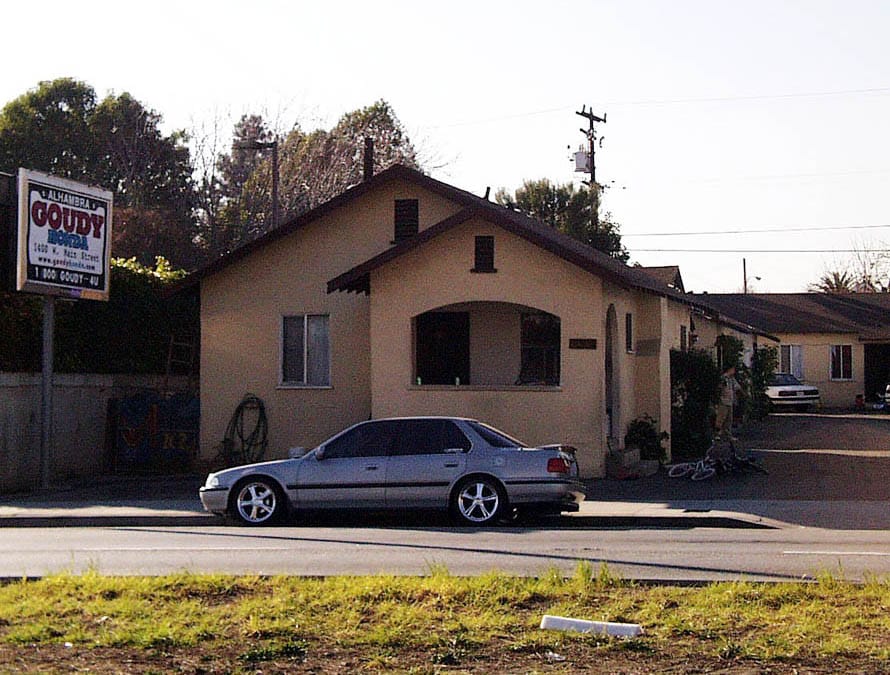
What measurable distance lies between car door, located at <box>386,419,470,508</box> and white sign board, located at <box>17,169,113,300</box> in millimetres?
8863

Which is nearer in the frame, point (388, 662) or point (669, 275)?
point (388, 662)

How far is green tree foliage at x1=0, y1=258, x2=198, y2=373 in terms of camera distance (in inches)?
993

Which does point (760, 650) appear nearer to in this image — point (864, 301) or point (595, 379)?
point (595, 379)

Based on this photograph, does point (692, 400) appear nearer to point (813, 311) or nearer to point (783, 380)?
point (783, 380)

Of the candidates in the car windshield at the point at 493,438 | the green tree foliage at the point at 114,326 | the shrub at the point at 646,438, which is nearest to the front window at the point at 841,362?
the shrub at the point at 646,438

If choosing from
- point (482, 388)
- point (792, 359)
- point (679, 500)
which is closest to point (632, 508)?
point (679, 500)

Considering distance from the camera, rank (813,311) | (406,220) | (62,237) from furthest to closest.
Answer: (813,311) → (406,220) → (62,237)

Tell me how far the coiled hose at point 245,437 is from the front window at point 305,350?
2.44 feet

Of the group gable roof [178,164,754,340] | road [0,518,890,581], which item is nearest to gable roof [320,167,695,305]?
gable roof [178,164,754,340]

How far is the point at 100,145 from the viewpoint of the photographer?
56250mm

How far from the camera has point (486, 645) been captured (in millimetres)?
8773

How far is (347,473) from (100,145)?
41.9 metres

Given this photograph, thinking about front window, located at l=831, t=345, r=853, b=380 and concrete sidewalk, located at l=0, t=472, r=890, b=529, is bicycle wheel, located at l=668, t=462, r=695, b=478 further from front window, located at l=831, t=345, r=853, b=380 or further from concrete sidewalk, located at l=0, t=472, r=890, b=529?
front window, located at l=831, t=345, r=853, b=380

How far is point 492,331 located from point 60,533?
10.4m
